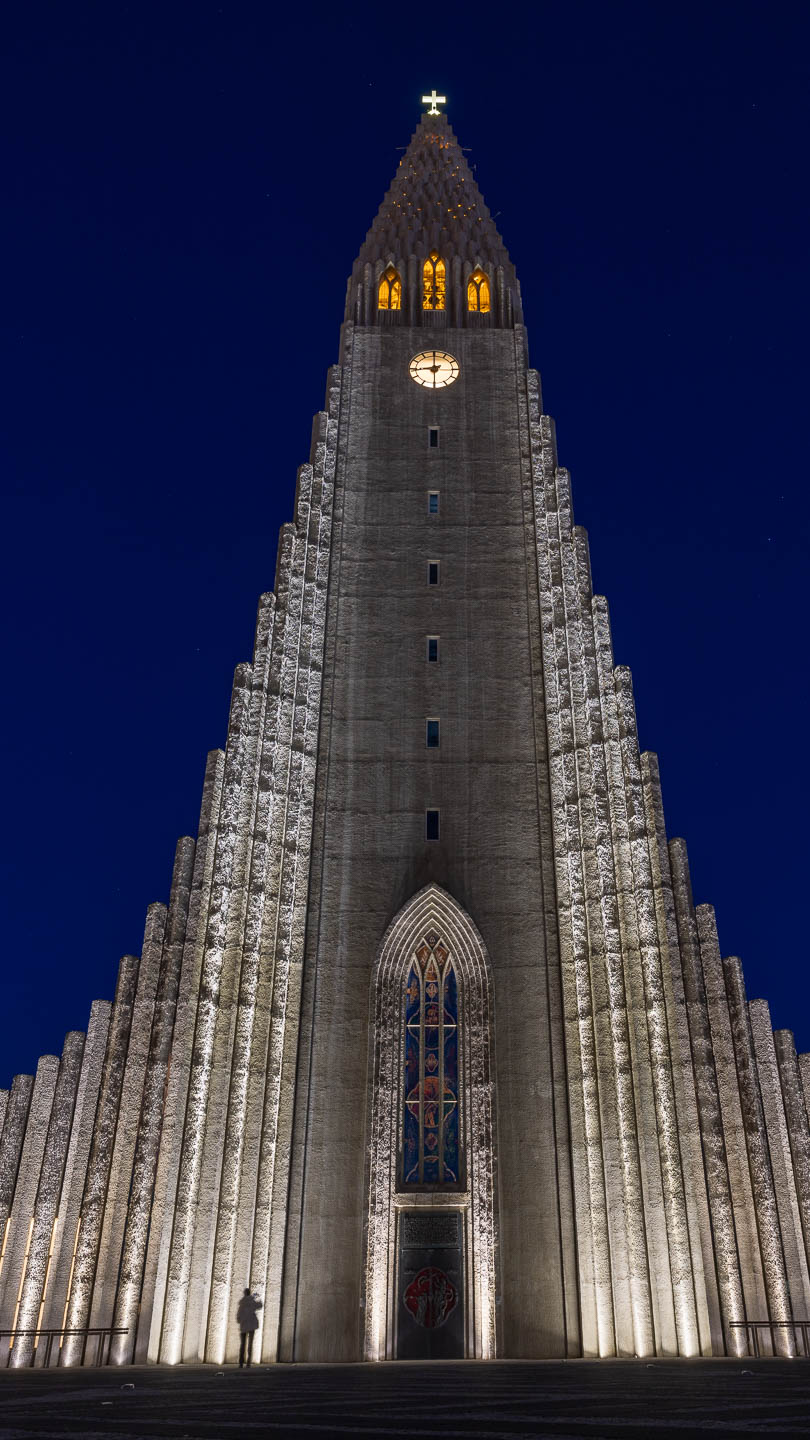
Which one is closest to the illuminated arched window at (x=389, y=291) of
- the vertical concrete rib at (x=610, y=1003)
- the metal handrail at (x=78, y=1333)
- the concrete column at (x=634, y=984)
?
the vertical concrete rib at (x=610, y=1003)

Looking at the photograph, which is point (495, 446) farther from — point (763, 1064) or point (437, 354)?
point (763, 1064)

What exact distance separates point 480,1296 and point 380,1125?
11.0 feet

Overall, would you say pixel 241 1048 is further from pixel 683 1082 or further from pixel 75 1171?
pixel 683 1082

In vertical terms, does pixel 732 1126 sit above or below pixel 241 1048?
below

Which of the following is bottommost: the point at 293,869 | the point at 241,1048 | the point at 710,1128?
the point at 710,1128

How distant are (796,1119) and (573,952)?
502 cm

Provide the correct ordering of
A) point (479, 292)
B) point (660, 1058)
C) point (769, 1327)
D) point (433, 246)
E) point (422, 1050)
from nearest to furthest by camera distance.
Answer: point (769, 1327) → point (660, 1058) → point (422, 1050) → point (479, 292) → point (433, 246)

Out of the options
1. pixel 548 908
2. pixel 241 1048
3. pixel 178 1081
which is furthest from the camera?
pixel 548 908

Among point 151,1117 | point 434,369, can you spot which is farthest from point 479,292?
point 151,1117

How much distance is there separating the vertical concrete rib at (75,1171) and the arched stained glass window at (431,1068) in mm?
5847

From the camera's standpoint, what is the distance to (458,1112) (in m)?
20.8

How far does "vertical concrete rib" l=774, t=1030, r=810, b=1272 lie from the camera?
62.2 feet

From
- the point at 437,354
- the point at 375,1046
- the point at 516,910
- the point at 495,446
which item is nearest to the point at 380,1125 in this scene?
the point at 375,1046

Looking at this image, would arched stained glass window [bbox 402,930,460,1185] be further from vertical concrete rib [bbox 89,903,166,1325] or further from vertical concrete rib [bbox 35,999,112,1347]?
vertical concrete rib [bbox 35,999,112,1347]
